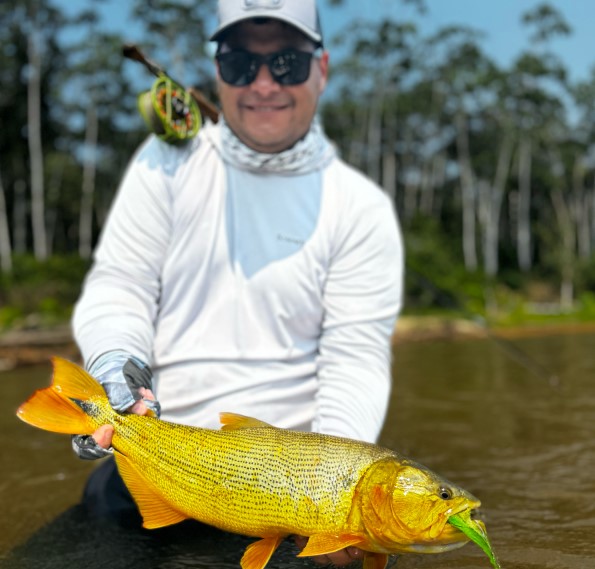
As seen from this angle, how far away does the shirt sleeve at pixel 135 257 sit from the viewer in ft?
10.6

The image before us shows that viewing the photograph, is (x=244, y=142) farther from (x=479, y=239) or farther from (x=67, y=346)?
(x=479, y=239)

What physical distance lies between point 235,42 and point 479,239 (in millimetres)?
53399

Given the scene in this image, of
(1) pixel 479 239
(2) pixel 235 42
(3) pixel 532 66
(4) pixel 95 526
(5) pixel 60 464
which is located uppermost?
(3) pixel 532 66

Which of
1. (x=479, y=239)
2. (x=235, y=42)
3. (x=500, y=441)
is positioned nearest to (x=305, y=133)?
(x=235, y=42)

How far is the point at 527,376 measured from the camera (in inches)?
374

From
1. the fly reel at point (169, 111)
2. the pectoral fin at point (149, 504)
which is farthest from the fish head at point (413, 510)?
the fly reel at point (169, 111)

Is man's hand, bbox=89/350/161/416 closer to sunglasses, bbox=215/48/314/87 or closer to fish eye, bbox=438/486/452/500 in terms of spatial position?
fish eye, bbox=438/486/452/500

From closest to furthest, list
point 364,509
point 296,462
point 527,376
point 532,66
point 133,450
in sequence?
point 364,509
point 296,462
point 133,450
point 527,376
point 532,66

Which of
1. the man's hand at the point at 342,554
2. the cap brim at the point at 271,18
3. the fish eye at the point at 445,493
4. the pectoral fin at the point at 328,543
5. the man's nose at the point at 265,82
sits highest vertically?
the cap brim at the point at 271,18

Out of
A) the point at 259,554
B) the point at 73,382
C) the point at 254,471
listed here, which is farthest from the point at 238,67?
the point at 259,554

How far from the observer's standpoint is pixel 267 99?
11.4 feet

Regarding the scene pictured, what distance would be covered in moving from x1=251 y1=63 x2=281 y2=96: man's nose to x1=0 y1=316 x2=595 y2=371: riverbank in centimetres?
489

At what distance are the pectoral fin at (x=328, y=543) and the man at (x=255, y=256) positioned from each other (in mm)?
1144

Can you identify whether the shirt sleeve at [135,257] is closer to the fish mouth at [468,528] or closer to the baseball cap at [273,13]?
the baseball cap at [273,13]
